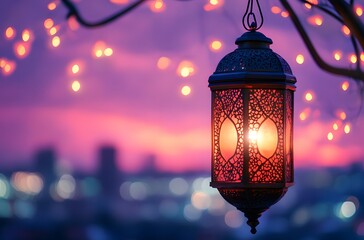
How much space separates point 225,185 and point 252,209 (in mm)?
152

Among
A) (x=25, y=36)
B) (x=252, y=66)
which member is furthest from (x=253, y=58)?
(x=25, y=36)

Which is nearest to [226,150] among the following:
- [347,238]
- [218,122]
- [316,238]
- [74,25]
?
[218,122]

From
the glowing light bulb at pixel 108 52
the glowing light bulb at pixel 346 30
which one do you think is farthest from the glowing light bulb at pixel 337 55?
the glowing light bulb at pixel 108 52

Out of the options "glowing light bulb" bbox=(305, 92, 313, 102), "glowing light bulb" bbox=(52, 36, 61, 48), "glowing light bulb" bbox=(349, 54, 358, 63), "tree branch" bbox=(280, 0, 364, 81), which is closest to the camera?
"tree branch" bbox=(280, 0, 364, 81)

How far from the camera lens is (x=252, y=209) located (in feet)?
12.7

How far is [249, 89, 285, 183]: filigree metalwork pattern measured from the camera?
3.79 metres

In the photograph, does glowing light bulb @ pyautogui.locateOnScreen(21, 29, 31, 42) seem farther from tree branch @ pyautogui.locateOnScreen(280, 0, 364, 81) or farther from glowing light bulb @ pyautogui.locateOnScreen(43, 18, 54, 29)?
tree branch @ pyautogui.locateOnScreen(280, 0, 364, 81)

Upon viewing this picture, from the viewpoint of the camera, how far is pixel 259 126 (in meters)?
3.81

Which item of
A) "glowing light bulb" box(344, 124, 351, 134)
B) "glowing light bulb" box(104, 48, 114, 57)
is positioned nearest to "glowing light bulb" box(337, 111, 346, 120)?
"glowing light bulb" box(344, 124, 351, 134)

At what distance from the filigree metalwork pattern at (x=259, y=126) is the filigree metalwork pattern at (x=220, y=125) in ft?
0.14

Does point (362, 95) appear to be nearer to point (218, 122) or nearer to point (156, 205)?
point (218, 122)

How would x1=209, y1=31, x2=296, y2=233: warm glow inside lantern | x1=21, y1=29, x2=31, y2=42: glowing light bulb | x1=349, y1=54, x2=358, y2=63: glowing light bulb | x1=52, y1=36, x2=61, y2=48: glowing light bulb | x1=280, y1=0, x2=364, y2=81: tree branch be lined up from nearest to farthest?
x1=209, y1=31, x2=296, y2=233: warm glow inside lantern, x1=280, y1=0, x2=364, y2=81: tree branch, x1=349, y1=54, x2=358, y2=63: glowing light bulb, x1=52, y1=36, x2=61, y2=48: glowing light bulb, x1=21, y1=29, x2=31, y2=42: glowing light bulb

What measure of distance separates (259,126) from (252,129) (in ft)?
0.11

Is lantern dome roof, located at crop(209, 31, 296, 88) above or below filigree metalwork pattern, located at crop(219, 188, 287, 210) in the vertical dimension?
above
